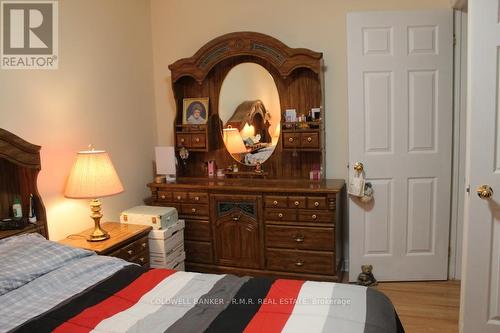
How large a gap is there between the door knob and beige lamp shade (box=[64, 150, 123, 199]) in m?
2.15

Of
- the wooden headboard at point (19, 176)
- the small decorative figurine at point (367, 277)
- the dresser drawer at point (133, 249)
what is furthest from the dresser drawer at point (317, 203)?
the wooden headboard at point (19, 176)

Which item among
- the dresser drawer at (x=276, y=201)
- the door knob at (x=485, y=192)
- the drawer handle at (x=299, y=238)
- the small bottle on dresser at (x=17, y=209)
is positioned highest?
the door knob at (x=485, y=192)

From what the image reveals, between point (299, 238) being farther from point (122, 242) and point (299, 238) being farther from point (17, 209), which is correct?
point (17, 209)

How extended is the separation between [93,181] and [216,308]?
136cm

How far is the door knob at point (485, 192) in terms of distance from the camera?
7.20 ft

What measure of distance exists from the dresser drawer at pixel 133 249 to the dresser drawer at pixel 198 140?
95 cm

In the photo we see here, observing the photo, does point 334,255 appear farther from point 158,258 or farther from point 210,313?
point 210,313

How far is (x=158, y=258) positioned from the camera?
3047mm

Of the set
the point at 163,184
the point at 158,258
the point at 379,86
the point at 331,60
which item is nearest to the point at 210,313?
the point at 158,258

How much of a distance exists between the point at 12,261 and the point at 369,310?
1556 mm

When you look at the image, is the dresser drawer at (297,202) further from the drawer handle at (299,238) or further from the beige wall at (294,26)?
the beige wall at (294,26)

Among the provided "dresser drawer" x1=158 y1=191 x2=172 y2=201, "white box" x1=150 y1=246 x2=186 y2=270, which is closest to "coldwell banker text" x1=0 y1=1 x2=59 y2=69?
"dresser drawer" x1=158 y1=191 x2=172 y2=201

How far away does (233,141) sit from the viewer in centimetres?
361

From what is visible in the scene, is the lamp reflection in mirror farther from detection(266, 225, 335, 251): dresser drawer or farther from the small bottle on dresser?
the small bottle on dresser
